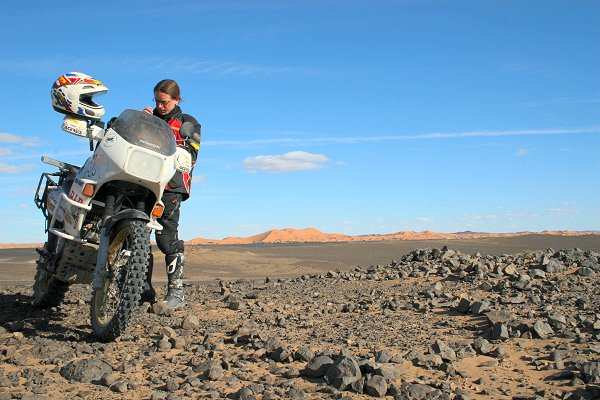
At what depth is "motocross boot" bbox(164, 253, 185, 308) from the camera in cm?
644

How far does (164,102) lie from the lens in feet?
20.5

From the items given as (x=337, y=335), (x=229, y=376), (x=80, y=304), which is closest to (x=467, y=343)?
(x=337, y=335)

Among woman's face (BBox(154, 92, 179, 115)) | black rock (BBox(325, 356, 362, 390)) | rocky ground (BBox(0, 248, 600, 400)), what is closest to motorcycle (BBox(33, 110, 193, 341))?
rocky ground (BBox(0, 248, 600, 400))

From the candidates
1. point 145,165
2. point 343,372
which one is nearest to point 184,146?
point 145,165

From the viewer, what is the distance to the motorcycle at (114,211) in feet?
15.4

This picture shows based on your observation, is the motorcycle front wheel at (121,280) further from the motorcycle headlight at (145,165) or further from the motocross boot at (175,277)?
the motocross boot at (175,277)

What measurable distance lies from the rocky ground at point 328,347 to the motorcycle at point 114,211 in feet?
1.39

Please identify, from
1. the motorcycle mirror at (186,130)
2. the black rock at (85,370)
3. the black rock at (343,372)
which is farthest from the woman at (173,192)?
the black rock at (343,372)

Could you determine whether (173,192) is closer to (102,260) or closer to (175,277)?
(175,277)

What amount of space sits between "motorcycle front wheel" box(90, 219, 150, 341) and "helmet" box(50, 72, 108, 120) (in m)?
1.21

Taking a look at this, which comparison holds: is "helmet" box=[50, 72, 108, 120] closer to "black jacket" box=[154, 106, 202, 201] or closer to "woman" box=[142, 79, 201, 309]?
"woman" box=[142, 79, 201, 309]

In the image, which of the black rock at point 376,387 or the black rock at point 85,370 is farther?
the black rock at point 85,370

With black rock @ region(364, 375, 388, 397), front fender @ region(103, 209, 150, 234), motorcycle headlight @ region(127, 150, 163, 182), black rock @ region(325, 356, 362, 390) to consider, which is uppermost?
motorcycle headlight @ region(127, 150, 163, 182)

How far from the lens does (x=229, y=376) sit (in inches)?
155
